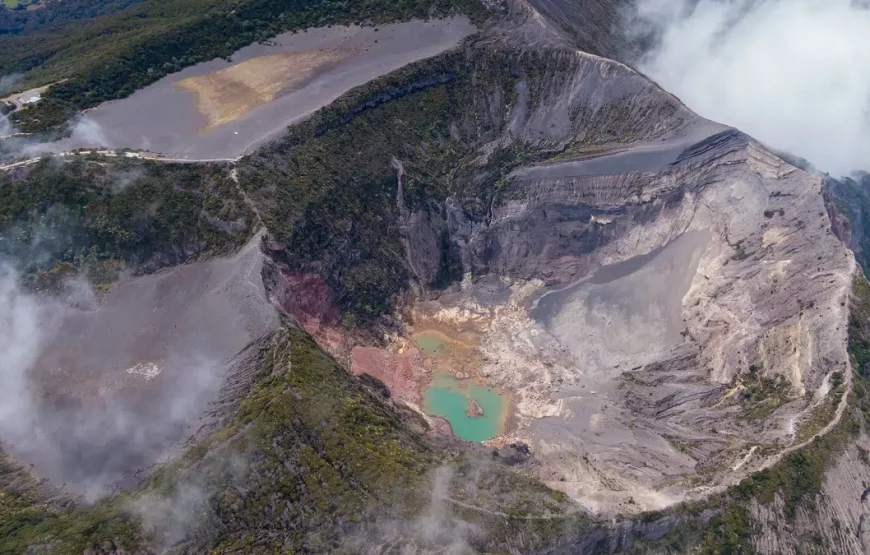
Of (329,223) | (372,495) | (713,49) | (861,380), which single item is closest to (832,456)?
(861,380)

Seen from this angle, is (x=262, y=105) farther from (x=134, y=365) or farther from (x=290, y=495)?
(x=290, y=495)

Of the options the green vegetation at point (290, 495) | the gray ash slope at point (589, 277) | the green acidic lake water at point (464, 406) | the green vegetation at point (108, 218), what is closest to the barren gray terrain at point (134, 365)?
the green vegetation at point (108, 218)

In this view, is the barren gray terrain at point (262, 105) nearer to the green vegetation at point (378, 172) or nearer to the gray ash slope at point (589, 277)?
the green vegetation at point (378, 172)

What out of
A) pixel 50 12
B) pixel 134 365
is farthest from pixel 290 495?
pixel 50 12

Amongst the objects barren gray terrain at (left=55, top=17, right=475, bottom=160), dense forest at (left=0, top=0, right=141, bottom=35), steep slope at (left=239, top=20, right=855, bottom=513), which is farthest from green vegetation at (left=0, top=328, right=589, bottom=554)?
dense forest at (left=0, top=0, right=141, bottom=35)

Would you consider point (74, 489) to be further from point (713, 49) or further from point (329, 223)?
point (713, 49)

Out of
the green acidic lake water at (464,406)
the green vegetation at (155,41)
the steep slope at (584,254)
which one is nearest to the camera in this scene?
the steep slope at (584,254)
